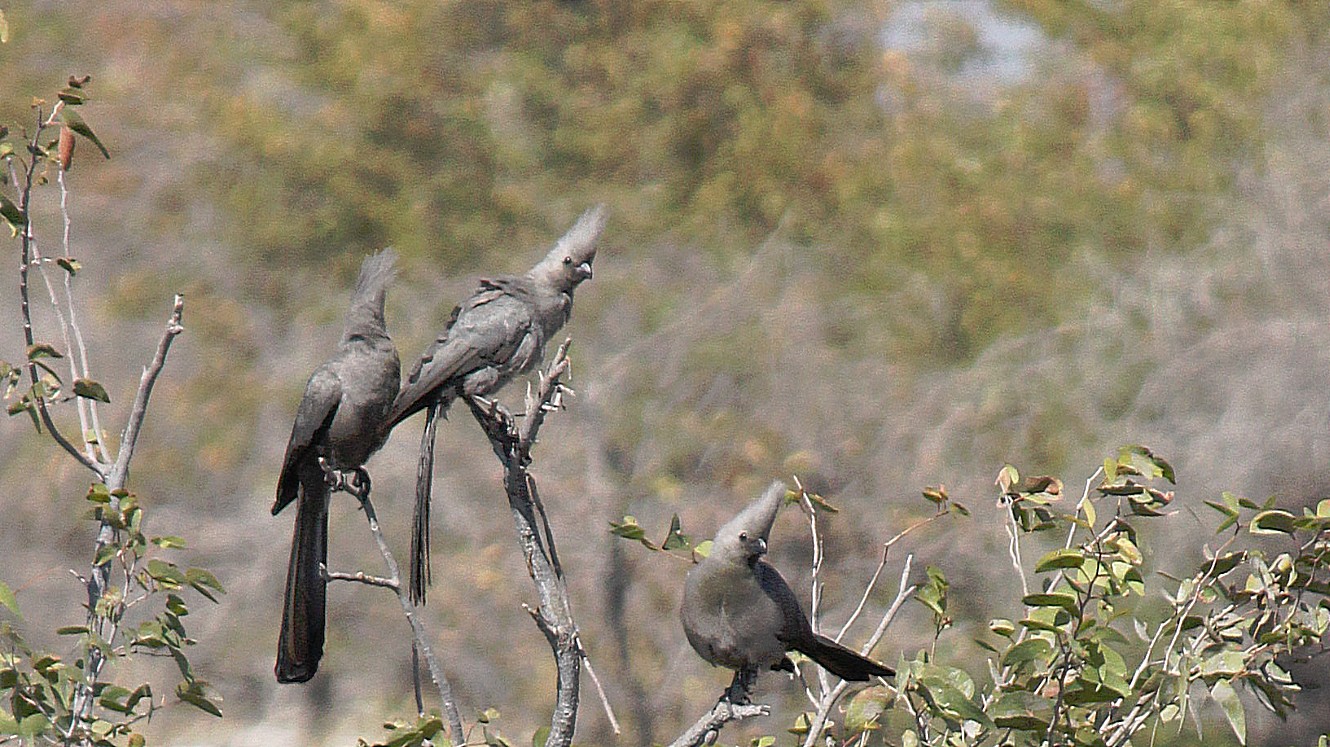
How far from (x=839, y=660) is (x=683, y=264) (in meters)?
5.26

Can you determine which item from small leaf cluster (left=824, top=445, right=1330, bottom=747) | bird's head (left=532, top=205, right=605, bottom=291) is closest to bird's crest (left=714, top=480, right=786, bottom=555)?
small leaf cluster (left=824, top=445, right=1330, bottom=747)

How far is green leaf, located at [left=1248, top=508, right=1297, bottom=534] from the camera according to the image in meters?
2.51

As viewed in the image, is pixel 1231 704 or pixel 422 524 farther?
pixel 422 524

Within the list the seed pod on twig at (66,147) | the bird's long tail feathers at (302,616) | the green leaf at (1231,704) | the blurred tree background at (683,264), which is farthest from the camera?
the blurred tree background at (683,264)

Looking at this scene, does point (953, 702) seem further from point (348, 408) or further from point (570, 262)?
point (570, 262)

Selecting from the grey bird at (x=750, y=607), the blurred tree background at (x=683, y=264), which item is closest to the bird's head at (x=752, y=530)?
the grey bird at (x=750, y=607)

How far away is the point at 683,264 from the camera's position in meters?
8.01

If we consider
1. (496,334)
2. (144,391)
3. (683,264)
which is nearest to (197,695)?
(144,391)

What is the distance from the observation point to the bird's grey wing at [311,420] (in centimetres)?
351

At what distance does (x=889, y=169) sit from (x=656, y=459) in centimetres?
233

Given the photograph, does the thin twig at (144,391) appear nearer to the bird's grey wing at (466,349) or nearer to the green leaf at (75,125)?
the green leaf at (75,125)

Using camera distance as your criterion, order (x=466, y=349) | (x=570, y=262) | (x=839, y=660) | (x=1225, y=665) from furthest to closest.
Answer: (x=570, y=262)
(x=466, y=349)
(x=839, y=660)
(x=1225, y=665)

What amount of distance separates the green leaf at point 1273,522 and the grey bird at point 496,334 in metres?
1.87

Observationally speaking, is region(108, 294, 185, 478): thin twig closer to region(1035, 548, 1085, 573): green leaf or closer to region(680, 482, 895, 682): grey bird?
region(680, 482, 895, 682): grey bird
